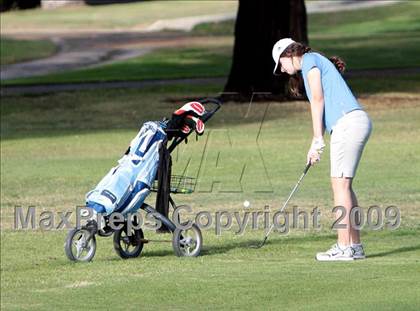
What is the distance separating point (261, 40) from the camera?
28.6m

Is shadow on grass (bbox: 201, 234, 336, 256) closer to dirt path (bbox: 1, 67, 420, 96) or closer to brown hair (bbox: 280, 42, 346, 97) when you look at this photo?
brown hair (bbox: 280, 42, 346, 97)

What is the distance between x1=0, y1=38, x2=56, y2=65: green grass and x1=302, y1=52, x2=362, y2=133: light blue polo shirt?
35117mm

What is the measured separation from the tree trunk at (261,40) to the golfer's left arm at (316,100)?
18.0 meters

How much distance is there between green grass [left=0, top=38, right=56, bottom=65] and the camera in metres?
46.2

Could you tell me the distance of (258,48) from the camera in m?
28.7

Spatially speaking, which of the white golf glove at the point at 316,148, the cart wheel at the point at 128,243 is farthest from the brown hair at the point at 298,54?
the cart wheel at the point at 128,243

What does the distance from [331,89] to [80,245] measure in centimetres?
274

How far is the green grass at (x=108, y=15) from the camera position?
59.9m

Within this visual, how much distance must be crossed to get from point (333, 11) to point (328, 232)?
160ft

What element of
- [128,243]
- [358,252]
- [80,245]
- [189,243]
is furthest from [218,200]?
[358,252]

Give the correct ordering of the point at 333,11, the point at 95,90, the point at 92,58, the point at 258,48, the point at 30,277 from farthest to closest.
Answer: the point at 333,11
the point at 92,58
the point at 95,90
the point at 258,48
the point at 30,277

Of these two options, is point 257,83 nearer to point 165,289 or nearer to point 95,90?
point 95,90

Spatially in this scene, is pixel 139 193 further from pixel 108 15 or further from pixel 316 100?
pixel 108 15

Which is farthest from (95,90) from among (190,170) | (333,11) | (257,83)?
(333,11)
